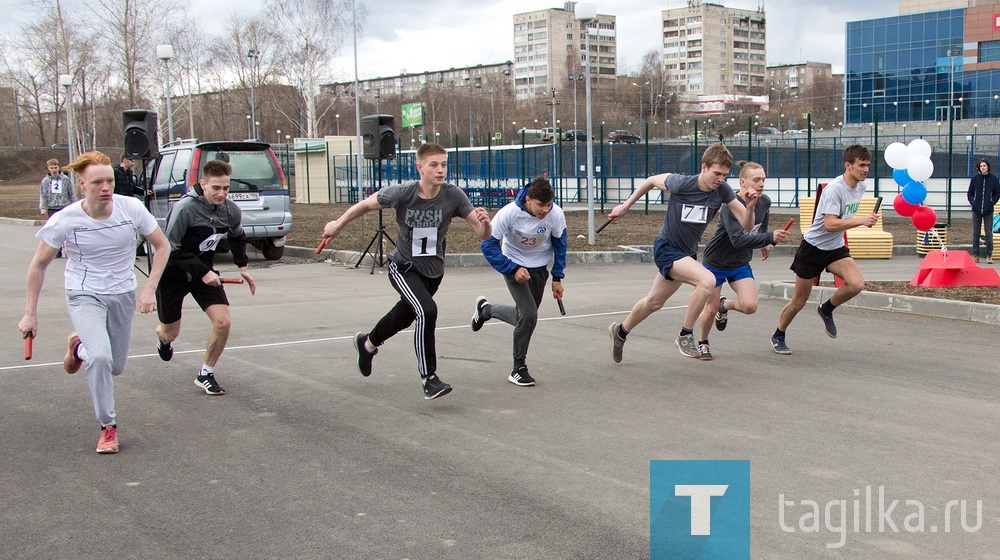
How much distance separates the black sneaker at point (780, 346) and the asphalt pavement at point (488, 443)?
13 cm

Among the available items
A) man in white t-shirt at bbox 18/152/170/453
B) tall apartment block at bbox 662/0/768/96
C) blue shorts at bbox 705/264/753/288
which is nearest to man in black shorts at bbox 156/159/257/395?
man in white t-shirt at bbox 18/152/170/453

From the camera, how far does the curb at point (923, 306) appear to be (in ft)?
33.5

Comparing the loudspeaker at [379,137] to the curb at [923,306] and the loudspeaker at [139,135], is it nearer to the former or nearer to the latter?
the loudspeaker at [139,135]

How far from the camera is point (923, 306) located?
35.3ft

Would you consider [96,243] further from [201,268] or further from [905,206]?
[905,206]

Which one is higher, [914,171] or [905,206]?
[914,171]

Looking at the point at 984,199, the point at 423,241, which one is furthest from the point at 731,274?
the point at 984,199

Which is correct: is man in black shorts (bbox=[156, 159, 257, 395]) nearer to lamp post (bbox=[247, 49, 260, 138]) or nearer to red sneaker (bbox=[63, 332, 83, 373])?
red sneaker (bbox=[63, 332, 83, 373])

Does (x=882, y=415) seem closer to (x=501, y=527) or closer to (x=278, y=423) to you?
(x=501, y=527)

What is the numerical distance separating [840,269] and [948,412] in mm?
2618

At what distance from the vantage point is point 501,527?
4.30 metres

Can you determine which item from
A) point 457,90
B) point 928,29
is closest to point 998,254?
point 928,29

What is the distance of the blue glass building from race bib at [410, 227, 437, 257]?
73592 mm

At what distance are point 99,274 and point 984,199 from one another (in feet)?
51.9
